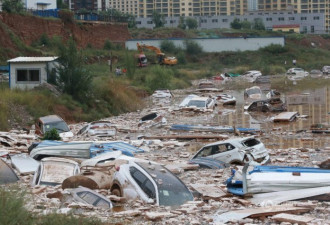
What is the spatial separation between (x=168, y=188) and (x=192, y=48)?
85.9 metres

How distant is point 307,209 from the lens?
13.6m

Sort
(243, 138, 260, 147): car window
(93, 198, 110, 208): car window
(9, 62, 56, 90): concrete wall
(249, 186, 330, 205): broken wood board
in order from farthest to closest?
(9, 62, 56, 90): concrete wall
(243, 138, 260, 147): car window
(249, 186, 330, 205): broken wood board
(93, 198, 110, 208): car window

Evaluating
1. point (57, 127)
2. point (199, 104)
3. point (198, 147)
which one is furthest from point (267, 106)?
point (57, 127)

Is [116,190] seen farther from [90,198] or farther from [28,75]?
[28,75]

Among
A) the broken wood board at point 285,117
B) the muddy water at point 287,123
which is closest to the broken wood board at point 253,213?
the muddy water at point 287,123

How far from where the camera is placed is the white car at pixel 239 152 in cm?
2038

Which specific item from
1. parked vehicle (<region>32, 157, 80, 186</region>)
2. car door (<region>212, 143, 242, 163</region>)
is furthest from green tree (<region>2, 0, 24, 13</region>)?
parked vehicle (<region>32, 157, 80, 186</region>)

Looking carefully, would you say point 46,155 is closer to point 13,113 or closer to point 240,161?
point 240,161

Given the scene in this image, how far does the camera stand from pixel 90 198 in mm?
14312

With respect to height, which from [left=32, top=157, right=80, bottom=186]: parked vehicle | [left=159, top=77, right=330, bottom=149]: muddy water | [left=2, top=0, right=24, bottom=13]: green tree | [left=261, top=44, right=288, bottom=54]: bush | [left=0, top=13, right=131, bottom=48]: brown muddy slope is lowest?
[left=159, top=77, right=330, bottom=149]: muddy water

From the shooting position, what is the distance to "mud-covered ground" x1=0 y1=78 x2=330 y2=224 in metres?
13.1

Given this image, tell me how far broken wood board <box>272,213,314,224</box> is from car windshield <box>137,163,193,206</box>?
2197 millimetres

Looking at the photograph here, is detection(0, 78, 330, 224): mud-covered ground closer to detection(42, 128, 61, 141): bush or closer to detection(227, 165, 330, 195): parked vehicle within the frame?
detection(227, 165, 330, 195): parked vehicle

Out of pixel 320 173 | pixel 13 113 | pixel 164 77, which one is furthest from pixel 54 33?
pixel 320 173
